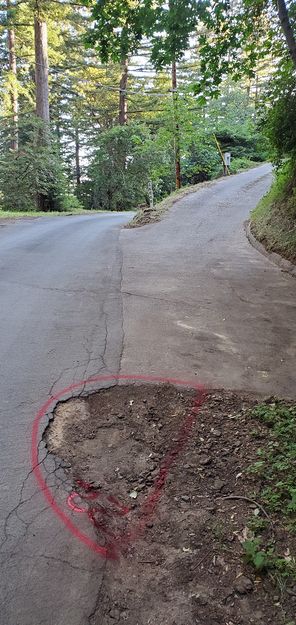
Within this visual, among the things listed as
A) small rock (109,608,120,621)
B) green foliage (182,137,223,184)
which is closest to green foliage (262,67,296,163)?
small rock (109,608,120,621)

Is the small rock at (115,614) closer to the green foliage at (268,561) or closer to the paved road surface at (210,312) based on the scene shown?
the green foliage at (268,561)

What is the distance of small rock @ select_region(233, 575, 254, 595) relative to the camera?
1972 mm

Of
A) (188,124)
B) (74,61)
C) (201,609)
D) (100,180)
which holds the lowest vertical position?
(201,609)

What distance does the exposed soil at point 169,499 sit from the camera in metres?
1.92

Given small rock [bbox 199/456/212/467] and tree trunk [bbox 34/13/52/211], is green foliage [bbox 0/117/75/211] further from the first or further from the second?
small rock [bbox 199/456/212/467]

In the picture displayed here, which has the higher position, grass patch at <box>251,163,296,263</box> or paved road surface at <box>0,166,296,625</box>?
grass patch at <box>251,163,296,263</box>

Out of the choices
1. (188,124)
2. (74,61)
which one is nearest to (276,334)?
(188,124)

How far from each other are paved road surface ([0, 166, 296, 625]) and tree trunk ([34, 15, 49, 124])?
46.2ft

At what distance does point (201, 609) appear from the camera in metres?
1.89

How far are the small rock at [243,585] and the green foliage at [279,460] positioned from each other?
444 mm

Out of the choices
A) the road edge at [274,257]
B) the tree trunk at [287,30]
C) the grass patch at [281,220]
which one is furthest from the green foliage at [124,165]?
the tree trunk at [287,30]

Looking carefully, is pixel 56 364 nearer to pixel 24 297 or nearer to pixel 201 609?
pixel 24 297

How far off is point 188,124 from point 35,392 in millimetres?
18483

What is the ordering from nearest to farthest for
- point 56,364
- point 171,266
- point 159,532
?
point 159,532 → point 56,364 → point 171,266
